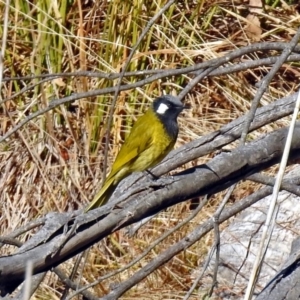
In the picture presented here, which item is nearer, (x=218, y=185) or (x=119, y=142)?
(x=218, y=185)

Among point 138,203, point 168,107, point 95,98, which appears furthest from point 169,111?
point 138,203

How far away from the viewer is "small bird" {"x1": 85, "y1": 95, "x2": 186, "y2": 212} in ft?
11.4

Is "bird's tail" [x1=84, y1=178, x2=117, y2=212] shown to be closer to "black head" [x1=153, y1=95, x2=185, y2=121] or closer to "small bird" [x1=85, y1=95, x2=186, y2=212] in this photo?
"small bird" [x1=85, y1=95, x2=186, y2=212]

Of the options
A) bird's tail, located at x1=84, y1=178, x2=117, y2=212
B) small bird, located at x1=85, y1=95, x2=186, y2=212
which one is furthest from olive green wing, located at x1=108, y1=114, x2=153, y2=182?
bird's tail, located at x1=84, y1=178, x2=117, y2=212

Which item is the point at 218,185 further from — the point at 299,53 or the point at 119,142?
the point at 119,142

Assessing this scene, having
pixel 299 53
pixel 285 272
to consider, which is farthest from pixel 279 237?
pixel 285 272

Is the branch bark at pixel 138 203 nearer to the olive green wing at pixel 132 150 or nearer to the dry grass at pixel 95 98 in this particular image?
the olive green wing at pixel 132 150

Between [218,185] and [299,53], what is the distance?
0.82 metres

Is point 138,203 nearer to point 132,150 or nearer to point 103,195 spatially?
point 103,195

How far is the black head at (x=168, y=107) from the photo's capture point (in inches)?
141

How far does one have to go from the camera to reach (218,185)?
2408 millimetres

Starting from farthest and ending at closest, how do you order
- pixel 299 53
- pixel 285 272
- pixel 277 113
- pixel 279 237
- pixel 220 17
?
pixel 220 17
pixel 279 237
pixel 299 53
pixel 277 113
pixel 285 272

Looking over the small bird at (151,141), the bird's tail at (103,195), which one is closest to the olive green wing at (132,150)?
the small bird at (151,141)

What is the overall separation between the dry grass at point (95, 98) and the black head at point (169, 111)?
0.99 meters
